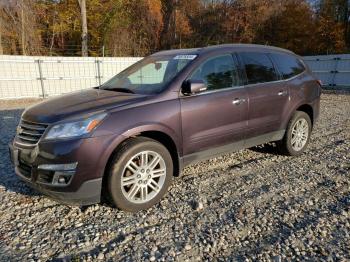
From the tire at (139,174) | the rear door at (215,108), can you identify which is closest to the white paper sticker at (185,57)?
the rear door at (215,108)

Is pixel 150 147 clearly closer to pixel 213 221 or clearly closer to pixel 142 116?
pixel 142 116

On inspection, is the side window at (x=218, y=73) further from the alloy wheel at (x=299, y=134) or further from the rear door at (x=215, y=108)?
the alloy wheel at (x=299, y=134)

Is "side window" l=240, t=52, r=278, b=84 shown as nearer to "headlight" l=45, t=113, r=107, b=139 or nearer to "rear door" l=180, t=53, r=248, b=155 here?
"rear door" l=180, t=53, r=248, b=155

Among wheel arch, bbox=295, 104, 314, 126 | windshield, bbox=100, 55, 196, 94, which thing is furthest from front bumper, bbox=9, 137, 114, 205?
wheel arch, bbox=295, 104, 314, 126

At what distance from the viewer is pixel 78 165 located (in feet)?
9.83

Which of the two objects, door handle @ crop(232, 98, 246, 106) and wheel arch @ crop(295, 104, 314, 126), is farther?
wheel arch @ crop(295, 104, 314, 126)

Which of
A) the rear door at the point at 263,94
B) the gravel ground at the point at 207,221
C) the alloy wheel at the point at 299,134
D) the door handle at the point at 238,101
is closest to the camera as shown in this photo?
the gravel ground at the point at 207,221

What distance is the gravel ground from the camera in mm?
2699

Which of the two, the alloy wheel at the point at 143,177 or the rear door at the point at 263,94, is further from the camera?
the rear door at the point at 263,94

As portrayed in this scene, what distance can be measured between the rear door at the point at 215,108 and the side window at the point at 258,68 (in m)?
0.25

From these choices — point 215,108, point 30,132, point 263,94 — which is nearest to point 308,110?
point 263,94

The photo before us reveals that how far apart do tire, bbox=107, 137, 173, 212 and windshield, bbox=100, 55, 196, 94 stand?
0.71 m

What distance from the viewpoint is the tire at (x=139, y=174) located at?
321 centimetres

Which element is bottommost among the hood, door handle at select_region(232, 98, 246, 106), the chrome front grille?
the chrome front grille
